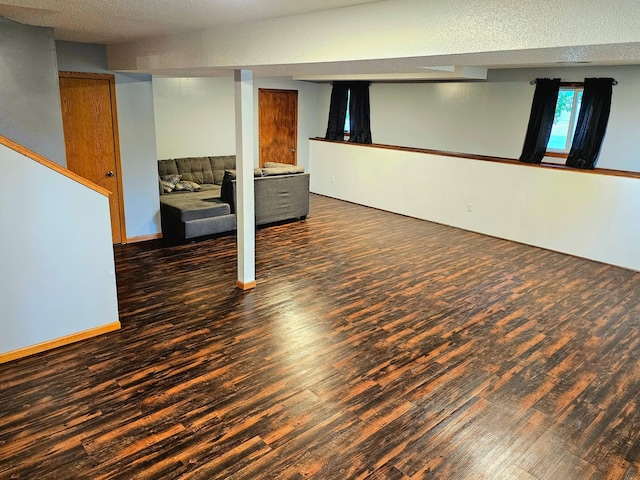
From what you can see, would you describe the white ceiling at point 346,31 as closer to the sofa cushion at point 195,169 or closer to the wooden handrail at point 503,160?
the sofa cushion at point 195,169

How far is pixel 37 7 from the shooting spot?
307cm

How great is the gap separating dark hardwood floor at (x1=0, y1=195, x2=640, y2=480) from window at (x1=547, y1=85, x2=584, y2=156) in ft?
7.26

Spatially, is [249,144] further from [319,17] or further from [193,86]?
[193,86]

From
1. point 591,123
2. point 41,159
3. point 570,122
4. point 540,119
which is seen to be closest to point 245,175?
point 41,159

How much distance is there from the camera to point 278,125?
9.25 metres

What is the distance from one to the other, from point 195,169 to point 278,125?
7.78ft

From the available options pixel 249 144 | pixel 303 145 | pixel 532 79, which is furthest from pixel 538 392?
pixel 303 145

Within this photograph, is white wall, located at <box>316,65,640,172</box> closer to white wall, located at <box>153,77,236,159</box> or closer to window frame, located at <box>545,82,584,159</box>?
window frame, located at <box>545,82,584,159</box>

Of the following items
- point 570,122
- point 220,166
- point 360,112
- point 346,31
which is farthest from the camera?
point 360,112

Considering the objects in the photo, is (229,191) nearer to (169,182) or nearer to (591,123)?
(169,182)

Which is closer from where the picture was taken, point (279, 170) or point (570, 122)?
point (570, 122)

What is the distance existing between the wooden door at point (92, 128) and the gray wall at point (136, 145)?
3.5 inches

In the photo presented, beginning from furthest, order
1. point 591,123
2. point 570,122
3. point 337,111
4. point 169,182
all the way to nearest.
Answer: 1. point 337,111
2. point 169,182
3. point 570,122
4. point 591,123

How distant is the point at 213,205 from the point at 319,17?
3574mm
